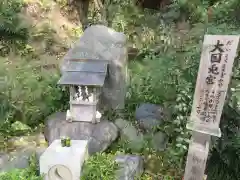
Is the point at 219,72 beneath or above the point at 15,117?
above

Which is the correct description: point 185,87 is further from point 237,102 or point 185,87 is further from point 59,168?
point 59,168

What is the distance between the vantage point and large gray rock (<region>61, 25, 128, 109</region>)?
6.16 m

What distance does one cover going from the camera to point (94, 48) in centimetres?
622

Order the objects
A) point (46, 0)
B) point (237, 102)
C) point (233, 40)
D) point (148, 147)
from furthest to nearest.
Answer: point (46, 0) < point (148, 147) < point (237, 102) < point (233, 40)

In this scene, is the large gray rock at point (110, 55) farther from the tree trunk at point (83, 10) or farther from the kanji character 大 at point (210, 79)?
the tree trunk at point (83, 10)

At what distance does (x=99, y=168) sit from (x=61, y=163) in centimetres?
60

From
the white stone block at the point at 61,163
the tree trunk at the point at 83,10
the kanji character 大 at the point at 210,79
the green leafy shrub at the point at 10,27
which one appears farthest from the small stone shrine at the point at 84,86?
the tree trunk at the point at 83,10

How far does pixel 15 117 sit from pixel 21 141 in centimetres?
69

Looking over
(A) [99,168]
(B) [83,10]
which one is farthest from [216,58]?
(B) [83,10]

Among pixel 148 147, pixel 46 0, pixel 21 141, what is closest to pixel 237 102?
pixel 148 147

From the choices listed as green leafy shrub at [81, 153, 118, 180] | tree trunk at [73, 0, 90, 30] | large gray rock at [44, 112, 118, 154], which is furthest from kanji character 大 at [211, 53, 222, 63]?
tree trunk at [73, 0, 90, 30]

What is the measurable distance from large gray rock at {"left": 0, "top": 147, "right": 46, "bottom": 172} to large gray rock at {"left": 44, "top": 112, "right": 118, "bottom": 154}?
14.5 inches

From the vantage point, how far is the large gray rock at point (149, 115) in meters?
5.64

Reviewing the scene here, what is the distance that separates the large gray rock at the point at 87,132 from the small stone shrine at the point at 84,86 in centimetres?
14
